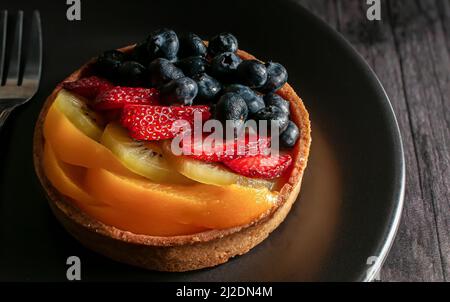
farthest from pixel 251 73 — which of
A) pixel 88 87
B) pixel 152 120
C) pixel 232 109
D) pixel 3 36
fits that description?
pixel 3 36

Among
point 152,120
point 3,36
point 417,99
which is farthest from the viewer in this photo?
point 417,99

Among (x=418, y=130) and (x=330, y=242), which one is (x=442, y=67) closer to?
(x=418, y=130)

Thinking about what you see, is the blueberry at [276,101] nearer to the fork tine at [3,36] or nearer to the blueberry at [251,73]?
the blueberry at [251,73]

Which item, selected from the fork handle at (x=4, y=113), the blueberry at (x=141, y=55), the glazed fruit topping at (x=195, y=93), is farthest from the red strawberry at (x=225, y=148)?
the fork handle at (x=4, y=113)

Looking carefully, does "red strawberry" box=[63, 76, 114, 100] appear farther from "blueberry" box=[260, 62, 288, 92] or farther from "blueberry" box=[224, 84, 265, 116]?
"blueberry" box=[260, 62, 288, 92]

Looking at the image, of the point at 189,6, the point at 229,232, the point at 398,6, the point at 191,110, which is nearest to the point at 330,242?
the point at 229,232

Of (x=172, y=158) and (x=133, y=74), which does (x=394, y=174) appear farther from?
(x=133, y=74)
